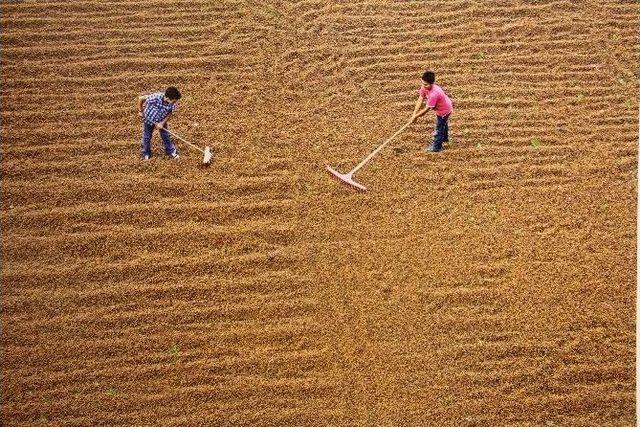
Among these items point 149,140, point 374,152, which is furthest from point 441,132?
point 149,140

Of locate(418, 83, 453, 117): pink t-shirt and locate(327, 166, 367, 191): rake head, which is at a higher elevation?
locate(418, 83, 453, 117): pink t-shirt

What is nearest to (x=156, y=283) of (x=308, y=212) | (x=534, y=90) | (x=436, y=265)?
(x=308, y=212)

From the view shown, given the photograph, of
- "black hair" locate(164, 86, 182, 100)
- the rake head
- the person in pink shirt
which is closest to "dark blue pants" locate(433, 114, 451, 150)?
the person in pink shirt

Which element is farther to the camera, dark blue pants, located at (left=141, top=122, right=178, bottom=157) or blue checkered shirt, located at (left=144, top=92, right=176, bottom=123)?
dark blue pants, located at (left=141, top=122, right=178, bottom=157)

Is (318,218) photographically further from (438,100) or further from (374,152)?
(438,100)

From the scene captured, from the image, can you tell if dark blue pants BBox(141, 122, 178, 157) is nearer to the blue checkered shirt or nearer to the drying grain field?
the blue checkered shirt

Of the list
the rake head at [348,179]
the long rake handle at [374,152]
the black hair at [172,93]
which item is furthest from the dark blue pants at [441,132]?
the black hair at [172,93]

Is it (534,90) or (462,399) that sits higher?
(534,90)

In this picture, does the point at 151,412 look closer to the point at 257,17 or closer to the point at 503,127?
the point at 503,127
